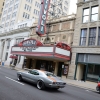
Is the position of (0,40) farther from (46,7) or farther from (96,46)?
(96,46)

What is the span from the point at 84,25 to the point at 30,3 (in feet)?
142

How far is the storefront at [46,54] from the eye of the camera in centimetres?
2552

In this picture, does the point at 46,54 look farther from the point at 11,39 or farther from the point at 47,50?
the point at 11,39

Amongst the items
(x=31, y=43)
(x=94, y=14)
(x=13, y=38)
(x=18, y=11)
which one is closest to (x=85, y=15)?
(x=94, y=14)

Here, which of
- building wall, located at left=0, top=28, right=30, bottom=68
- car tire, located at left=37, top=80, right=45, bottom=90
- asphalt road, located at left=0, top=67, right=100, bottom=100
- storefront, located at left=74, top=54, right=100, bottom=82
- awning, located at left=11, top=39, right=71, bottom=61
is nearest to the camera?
asphalt road, located at left=0, top=67, right=100, bottom=100

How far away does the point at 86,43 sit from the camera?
2611 cm

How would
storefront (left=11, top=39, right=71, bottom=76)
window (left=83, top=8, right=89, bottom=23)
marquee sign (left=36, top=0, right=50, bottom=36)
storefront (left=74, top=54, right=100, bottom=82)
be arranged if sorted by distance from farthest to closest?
marquee sign (left=36, top=0, right=50, bottom=36), window (left=83, top=8, right=89, bottom=23), storefront (left=11, top=39, right=71, bottom=76), storefront (left=74, top=54, right=100, bottom=82)

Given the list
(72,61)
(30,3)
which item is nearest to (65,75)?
(72,61)

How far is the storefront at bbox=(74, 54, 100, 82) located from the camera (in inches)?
960

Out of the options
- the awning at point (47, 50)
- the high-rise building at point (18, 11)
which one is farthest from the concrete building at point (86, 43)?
the high-rise building at point (18, 11)

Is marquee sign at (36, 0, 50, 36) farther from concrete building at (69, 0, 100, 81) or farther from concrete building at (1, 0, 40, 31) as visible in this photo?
concrete building at (1, 0, 40, 31)

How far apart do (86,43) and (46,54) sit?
23.4 ft

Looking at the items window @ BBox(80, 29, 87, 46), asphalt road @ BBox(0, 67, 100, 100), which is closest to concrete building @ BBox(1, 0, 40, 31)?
window @ BBox(80, 29, 87, 46)

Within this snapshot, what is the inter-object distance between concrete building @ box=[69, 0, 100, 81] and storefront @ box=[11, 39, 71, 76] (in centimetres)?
185
